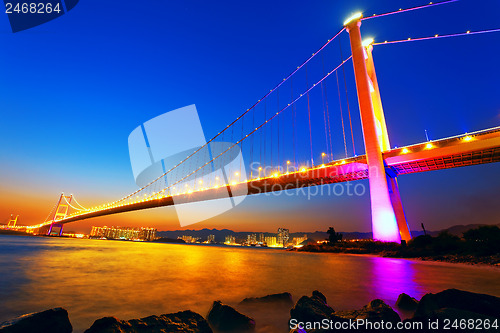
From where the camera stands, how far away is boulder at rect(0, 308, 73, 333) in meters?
1.65

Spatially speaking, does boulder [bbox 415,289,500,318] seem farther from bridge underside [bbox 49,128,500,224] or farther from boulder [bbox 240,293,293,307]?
bridge underside [bbox 49,128,500,224]

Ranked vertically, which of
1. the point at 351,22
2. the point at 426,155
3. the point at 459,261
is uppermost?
the point at 351,22

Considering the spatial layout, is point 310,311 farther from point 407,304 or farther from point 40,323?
point 40,323

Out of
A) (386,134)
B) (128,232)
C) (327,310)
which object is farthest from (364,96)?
(128,232)

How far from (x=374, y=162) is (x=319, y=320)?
18.8m

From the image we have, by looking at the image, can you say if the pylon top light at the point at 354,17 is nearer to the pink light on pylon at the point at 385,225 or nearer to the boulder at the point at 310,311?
the pink light on pylon at the point at 385,225

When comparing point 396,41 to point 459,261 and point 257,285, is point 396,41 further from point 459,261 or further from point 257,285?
point 257,285

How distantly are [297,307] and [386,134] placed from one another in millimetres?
24275

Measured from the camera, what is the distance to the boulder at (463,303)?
1991mm

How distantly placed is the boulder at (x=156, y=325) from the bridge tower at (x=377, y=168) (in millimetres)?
17159

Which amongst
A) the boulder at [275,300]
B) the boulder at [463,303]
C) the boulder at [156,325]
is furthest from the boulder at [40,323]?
the boulder at [463,303]

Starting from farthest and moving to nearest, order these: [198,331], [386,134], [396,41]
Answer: [396,41] → [386,134] → [198,331]

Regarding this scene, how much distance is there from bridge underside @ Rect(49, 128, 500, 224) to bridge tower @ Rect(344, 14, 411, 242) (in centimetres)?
170

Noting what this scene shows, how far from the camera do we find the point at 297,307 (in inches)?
90.2
